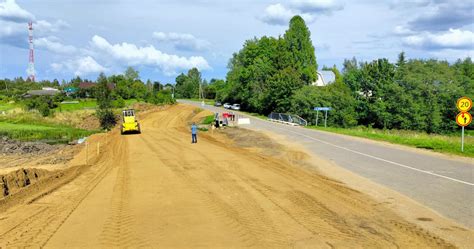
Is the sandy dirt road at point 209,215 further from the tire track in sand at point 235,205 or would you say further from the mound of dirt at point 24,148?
the mound of dirt at point 24,148

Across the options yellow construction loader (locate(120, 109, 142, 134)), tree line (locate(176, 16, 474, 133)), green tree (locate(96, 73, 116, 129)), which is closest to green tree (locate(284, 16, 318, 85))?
tree line (locate(176, 16, 474, 133))

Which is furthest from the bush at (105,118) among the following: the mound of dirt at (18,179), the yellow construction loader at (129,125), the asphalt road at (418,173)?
the mound of dirt at (18,179)

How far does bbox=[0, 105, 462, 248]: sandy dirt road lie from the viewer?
8.27 metres

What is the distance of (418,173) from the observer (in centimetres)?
1620

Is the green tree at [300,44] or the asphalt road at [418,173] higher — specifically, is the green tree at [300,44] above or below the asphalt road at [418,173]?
above

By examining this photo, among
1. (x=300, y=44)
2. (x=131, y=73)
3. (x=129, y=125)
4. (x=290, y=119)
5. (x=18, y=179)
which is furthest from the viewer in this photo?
(x=131, y=73)

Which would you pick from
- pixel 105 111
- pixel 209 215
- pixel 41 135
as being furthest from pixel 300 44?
pixel 209 215

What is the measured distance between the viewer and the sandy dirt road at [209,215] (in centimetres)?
827

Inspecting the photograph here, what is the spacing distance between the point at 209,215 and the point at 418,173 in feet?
32.2

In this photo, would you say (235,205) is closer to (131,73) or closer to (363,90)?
(363,90)

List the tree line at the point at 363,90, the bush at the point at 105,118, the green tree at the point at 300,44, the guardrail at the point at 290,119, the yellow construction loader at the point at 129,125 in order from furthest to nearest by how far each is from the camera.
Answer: the green tree at the point at 300,44, the tree line at the point at 363,90, the bush at the point at 105,118, the guardrail at the point at 290,119, the yellow construction loader at the point at 129,125

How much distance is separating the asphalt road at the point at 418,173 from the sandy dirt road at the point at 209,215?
166cm

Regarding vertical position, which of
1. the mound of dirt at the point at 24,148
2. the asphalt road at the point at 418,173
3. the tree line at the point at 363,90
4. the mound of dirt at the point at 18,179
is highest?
the tree line at the point at 363,90

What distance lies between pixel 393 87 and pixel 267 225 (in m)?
65.6
